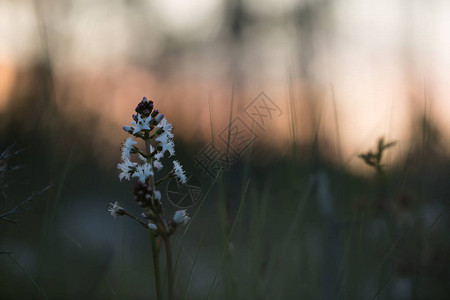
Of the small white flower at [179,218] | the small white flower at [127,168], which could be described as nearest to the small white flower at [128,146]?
the small white flower at [127,168]

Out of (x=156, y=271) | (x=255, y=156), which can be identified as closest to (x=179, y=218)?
(x=156, y=271)

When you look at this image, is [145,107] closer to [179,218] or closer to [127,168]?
[127,168]

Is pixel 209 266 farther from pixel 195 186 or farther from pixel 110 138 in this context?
pixel 195 186

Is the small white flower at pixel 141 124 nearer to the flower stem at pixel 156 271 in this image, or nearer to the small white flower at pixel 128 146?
the small white flower at pixel 128 146

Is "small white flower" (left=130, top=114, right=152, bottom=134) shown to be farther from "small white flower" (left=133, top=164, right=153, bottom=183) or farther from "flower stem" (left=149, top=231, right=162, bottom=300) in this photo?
"flower stem" (left=149, top=231, right=162, bottom=300)

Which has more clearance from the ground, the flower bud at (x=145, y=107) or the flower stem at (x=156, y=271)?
the flower bud at (x=145, y=107)

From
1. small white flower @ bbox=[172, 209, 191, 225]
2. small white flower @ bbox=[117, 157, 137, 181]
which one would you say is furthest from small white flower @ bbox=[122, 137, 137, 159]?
small white flower @ bbox=[172, 209, 191, 225]
